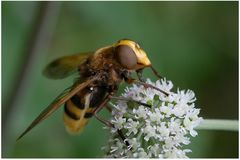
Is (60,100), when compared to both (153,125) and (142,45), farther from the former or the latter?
(142,45)

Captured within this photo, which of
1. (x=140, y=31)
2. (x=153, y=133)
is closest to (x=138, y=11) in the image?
(x=140, y=31)

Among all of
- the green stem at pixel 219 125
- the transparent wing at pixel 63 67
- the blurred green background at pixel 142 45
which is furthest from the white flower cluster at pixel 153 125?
the blurred green background at pixel 142 45

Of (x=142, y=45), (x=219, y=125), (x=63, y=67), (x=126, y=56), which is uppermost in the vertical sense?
(x=126, y=56)

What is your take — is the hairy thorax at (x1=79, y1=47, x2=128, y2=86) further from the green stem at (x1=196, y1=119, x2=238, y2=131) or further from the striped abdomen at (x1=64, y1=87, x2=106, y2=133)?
the green stem at (x1=196, y1=119, x2=238, y2=131)

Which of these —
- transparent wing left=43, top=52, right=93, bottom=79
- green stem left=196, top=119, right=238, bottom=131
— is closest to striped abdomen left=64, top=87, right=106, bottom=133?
transparent wing left=43, top=52, right=93, bottom=79

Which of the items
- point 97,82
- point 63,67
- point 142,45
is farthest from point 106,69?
point 142,45

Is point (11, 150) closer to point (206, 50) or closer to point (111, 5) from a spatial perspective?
point (111, 5)
